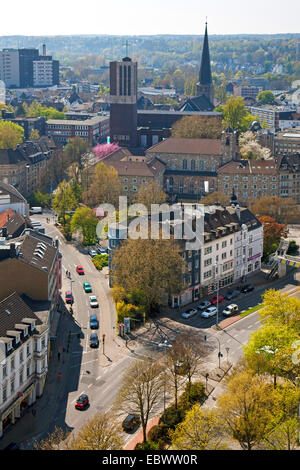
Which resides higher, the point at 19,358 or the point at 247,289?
the point at 19,358

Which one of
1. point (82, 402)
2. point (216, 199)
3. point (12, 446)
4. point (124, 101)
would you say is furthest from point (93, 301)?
point (124, 101)

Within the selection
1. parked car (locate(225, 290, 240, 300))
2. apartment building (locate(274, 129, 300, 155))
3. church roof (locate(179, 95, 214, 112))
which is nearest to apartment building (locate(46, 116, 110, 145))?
church roof (locate(179, 95, 214, 112))

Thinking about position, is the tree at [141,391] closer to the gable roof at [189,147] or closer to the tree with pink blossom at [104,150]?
the gable roof at [189,147]

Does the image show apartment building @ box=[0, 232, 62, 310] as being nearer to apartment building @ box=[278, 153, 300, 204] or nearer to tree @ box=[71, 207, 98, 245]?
tree @ box=[71, 207, 98, 245]

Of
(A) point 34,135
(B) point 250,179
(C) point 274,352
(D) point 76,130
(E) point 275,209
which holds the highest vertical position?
(D) point 76,130

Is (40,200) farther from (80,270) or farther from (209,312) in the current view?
(209,312)

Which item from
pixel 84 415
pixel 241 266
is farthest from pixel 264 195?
pixel 84 415

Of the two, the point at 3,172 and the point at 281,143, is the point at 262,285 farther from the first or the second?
the point at 281,143
